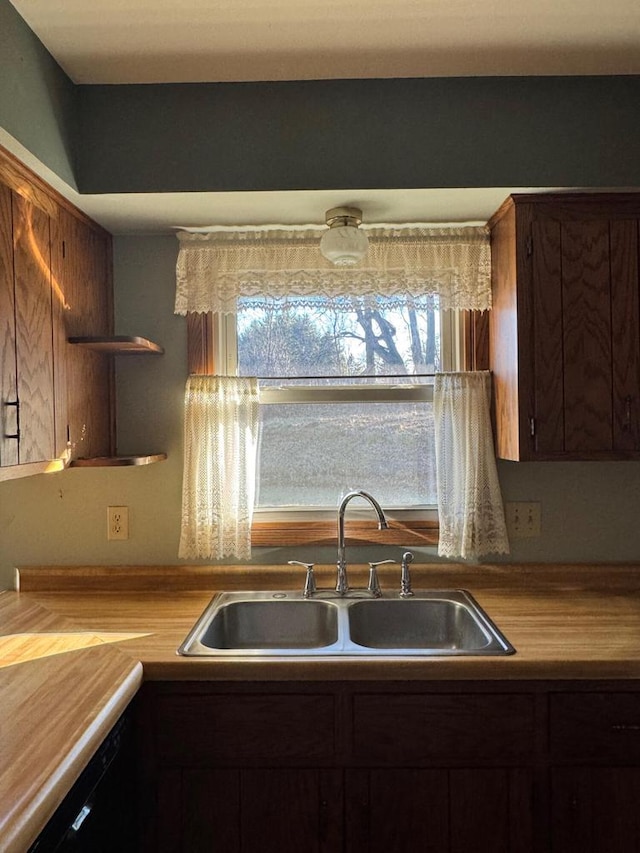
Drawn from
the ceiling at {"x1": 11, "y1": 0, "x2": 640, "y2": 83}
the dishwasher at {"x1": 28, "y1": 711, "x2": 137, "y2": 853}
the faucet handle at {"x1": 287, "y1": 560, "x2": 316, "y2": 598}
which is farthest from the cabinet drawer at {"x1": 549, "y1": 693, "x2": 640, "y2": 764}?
the ceiling at {"x1": 11, "y1": 0, "x2": 640, "y2": 83}

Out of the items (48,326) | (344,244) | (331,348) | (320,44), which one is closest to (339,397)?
(331,348)

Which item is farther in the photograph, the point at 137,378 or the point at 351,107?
the point at 137,378

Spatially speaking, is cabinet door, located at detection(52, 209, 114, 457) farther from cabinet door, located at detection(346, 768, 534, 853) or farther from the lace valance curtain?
cabinet door, located at detection(346, 768, 534, 853)

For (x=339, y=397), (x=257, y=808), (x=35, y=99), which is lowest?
(x=257, y=808)

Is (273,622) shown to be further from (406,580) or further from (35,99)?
(35,99)

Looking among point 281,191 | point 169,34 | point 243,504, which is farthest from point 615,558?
point 169,34

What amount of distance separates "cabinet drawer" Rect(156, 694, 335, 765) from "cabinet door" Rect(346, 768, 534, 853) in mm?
157

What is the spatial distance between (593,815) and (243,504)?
1290mm

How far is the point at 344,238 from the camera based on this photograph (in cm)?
193

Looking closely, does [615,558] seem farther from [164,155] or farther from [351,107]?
[164,155]

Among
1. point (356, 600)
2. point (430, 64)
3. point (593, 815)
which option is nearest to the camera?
point (593, 815)

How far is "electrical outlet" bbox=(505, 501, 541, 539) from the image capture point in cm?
218

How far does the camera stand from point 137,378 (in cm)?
222

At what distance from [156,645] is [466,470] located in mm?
1113
